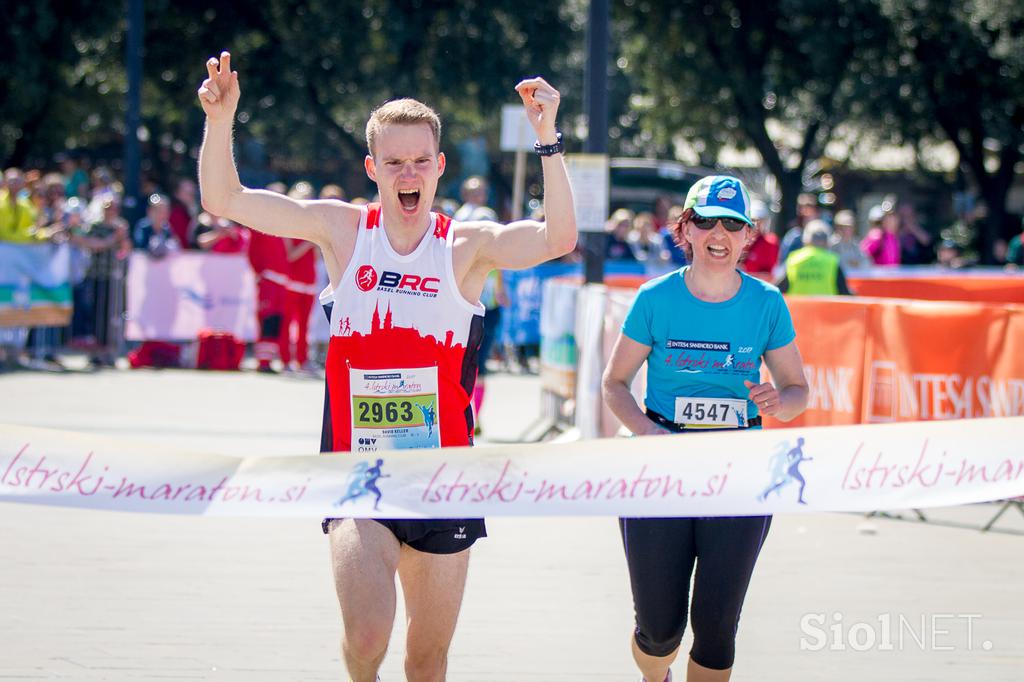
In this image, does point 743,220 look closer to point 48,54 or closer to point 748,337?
point 748,337

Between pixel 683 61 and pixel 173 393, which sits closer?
pixel 173 393

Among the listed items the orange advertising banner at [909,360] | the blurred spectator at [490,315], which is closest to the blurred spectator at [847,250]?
the blurred spectator at [490,315]

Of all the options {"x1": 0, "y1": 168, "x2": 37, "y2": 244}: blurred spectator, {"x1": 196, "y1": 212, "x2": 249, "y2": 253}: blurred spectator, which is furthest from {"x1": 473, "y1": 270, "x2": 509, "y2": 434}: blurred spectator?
{"x1": 0, "y1": 168, "x2": 37, "y2": 244}: blurred spectator

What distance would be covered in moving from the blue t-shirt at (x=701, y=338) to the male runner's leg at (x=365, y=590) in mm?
1047

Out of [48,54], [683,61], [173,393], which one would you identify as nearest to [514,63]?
[683,61]

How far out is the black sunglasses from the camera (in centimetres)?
457

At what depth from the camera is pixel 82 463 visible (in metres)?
4.25

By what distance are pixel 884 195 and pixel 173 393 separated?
43.8m

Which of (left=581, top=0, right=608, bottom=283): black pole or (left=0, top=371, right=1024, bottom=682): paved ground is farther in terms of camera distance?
(left=581, top=0, right=608, bottom=283): black pole

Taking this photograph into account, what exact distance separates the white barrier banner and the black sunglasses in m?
13.3

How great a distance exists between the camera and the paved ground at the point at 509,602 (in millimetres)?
5625

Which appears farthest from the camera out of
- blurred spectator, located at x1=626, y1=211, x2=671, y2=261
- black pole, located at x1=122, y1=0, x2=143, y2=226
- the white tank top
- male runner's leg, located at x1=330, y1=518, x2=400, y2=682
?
blurred spectator, located at x1=626, y1=211, x2=671, y2=261

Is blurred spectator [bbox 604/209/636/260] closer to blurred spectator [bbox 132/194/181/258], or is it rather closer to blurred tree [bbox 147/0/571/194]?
blurred spectator [bbox 132/194/181/258]

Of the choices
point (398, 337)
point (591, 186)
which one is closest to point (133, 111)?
point (591, 186)
